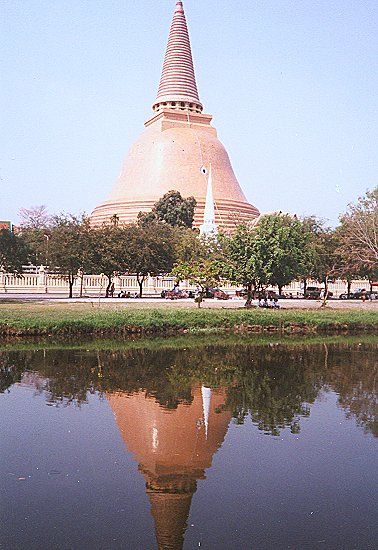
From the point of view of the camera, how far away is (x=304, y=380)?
1389 centimetres

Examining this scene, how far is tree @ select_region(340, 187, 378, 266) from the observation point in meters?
34.2

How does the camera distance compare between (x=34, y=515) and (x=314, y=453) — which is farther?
(x=314, y=453)

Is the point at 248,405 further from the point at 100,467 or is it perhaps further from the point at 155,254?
the point at 155,254

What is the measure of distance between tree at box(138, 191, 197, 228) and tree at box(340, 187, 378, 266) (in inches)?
616

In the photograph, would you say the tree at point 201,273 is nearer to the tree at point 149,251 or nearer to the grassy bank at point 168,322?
the grassy bank at point 168,322

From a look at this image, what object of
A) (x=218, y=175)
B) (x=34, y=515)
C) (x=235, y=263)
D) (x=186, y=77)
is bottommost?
(x=34, y=515)

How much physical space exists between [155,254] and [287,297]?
1220 centimetres

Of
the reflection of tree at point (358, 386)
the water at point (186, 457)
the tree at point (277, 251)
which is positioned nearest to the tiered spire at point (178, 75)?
the tree at point (277, 251)

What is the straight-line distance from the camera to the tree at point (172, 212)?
48594 millimetres

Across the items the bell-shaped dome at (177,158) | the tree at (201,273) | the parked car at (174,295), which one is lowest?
the parked car at (174,295)

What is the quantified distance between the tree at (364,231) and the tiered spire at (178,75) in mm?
32255

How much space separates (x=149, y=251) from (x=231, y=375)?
22.8m

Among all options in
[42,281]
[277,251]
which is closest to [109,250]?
[42,281]

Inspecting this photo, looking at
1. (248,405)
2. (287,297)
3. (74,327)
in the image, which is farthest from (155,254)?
(248,405)
